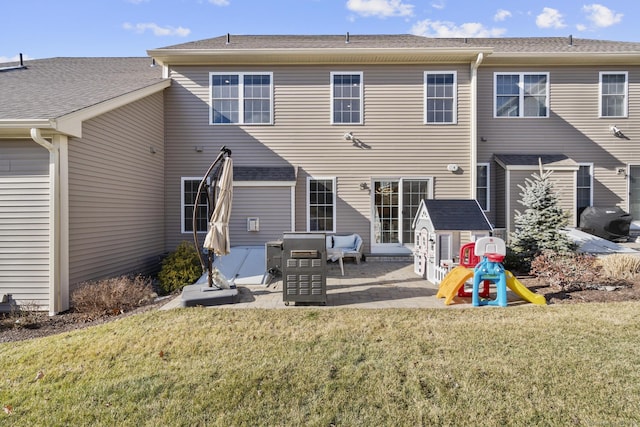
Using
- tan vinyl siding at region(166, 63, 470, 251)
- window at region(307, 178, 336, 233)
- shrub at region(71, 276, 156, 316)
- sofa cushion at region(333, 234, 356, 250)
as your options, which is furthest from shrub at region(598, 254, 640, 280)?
shrub at region(71, 276, 156, 316)

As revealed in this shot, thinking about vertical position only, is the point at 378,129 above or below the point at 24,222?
above

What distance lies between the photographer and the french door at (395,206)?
1009cm

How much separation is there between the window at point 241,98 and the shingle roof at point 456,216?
18.9 ft

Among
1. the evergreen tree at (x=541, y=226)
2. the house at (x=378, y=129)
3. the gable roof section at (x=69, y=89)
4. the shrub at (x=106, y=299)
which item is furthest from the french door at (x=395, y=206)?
the gable roof section at (x=69, y=89)

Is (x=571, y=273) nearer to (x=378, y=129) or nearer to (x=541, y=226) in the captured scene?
(x=541, y=226)

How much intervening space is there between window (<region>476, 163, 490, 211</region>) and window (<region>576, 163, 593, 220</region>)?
9.63 feet

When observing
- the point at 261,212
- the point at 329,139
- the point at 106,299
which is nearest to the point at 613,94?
the point at 329,139

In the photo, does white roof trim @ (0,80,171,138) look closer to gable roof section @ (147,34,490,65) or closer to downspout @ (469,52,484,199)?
gable roof section @ (147,34,490,65)

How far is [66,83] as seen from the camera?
27.8ft

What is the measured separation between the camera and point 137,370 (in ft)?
11.8

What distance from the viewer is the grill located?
5.41m

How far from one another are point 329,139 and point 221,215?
524 cm

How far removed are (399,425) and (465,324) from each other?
7.36ft

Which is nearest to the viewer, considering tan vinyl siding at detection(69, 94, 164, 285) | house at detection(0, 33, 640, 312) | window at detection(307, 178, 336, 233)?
tan vinyl siding at detection(69, 94, 164, 285)
